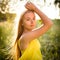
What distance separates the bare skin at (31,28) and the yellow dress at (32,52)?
3 centimetres

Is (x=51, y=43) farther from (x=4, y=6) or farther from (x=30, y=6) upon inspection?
(x=4, y=6)

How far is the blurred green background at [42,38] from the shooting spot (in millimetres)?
1544

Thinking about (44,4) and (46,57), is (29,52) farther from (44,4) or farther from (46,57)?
(44,4)

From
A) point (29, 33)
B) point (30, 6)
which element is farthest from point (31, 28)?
point (30, 6)

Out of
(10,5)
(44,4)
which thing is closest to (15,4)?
(10,5)

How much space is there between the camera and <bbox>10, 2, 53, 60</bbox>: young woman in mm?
1510

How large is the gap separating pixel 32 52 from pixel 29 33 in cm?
13

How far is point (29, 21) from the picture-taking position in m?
1.52

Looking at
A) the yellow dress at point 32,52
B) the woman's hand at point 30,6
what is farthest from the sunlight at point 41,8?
the yellow dress at point 32,52

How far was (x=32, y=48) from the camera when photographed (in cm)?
150

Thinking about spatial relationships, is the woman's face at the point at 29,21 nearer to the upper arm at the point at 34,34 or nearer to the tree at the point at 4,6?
the upper arm at the point at 34,34

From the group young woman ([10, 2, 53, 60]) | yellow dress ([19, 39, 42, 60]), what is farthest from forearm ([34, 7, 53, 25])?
yellow dress ([19, 39, 42, 60])

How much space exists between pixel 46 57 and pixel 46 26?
0.21m

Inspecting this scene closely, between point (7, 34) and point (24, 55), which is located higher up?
point (7, 34)
